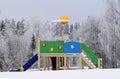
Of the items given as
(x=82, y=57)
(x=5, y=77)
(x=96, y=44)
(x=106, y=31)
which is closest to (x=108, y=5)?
(x=106, y=31)

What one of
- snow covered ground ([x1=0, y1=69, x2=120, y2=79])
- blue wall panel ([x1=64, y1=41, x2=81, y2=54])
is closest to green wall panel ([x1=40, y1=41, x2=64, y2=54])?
blue wall panel ([x1=64, y1=41, x2=81, y2=54])

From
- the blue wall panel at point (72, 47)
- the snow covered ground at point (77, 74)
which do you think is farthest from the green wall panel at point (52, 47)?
the snow covered ground at point (77, 74)

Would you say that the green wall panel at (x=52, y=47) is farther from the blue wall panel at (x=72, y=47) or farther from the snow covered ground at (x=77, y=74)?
the snow covered ground at (x=77, y=74)

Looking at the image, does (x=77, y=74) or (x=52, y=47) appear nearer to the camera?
(x=77, y=74)

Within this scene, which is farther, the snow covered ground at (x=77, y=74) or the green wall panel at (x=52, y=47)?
the green wall panel at (x=52, y=47)

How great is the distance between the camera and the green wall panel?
46.0ft

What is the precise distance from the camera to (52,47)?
14.2 m

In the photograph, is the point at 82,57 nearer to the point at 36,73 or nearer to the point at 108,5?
the point at 36,73

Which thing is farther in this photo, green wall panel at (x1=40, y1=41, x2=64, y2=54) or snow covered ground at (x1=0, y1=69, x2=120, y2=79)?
green wall panel at (x1=40, y1=41, x2=64, y2=54)

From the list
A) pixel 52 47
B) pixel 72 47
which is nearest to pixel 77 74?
pixel 72 47

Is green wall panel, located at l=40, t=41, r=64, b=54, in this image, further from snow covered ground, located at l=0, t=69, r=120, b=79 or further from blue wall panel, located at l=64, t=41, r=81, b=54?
snow covered ground, located at l=0, t=69, r=120, b=79

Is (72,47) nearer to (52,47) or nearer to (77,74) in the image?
(52,47)

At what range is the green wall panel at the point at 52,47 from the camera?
1402cm

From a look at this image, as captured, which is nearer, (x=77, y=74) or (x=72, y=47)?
(x=77, y=74)
